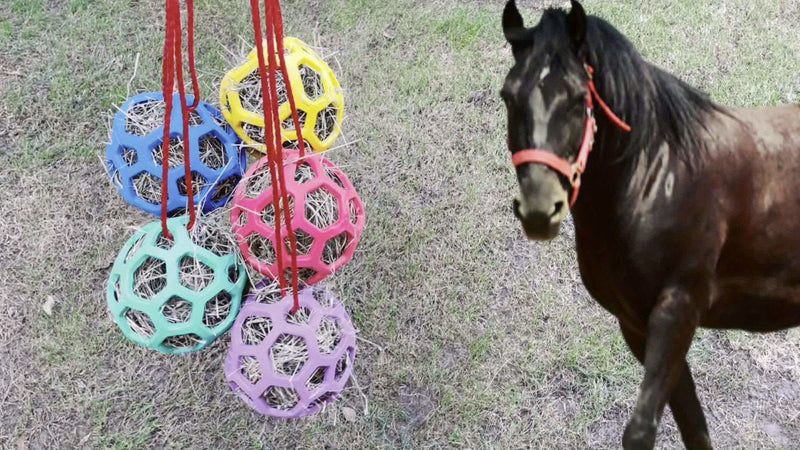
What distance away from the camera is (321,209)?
252 cm

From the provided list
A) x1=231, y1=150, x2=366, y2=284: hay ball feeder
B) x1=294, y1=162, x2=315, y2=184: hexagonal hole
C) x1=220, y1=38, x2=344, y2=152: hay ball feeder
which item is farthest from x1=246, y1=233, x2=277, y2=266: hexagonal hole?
x1=220, y1=38, x2=344, y2=152: hay ball feeder

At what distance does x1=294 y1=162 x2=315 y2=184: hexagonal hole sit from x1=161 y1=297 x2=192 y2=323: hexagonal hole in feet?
1.82

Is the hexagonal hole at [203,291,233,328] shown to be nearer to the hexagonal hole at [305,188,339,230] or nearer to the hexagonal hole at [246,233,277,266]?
the hexagonal hole at [246,233,277,266]

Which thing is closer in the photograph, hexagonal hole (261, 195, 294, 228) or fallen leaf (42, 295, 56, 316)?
hexagonal hole (261, 195, 294, 228)

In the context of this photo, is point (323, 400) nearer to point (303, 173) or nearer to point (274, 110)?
point (303, 173)

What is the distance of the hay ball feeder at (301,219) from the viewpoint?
8.09ft

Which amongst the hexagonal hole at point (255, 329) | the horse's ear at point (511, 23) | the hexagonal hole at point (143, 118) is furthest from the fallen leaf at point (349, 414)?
the horse's ear at point (511, 23)

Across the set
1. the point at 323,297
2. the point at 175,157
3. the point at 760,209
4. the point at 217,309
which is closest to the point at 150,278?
the point at 217,309

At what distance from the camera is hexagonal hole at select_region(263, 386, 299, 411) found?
2473 millimetres

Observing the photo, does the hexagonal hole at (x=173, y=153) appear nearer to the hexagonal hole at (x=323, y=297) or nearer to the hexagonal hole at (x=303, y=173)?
the hexagonal hole at (x=303, y=173)

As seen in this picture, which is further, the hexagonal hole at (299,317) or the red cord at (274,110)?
the hexagonal hole at (299,317)

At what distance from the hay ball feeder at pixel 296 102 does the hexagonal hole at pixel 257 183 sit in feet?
0.41

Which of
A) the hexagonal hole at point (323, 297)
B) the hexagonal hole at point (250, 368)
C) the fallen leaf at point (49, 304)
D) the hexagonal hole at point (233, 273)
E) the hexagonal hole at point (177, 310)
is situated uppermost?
the hexagonal hole at point (233, 273)

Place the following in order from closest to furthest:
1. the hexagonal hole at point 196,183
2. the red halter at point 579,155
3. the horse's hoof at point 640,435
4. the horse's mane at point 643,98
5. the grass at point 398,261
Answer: the red halter at point 579,155 → the horse's mane at point 643,98 → the horse's hoof at point 640,435 → the hexagonal hole at point 196,183 → the grass at point 398,261
